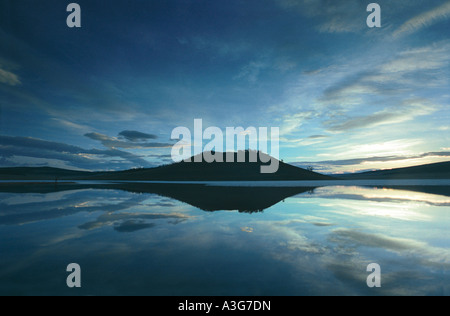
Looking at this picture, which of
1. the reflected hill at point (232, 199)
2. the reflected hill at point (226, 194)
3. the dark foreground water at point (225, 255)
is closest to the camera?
the dark foreground water at point (225, 255)

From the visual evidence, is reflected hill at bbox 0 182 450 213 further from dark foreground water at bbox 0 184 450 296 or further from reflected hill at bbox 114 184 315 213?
dark foreground water at bbox 0 184 450 296

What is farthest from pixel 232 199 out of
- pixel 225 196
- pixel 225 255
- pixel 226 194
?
pixel 225 255

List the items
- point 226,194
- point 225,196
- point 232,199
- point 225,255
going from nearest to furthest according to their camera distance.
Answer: point 225,255, point 232,199, point 225,196, point 226,194

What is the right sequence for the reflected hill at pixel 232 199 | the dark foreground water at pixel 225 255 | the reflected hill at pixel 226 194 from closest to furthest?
the dark foreground water at pixel 225 255 → the reflected hill at pixel 232 199 → the reflected hill at pixel 226 194

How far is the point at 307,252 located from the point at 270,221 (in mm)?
5286

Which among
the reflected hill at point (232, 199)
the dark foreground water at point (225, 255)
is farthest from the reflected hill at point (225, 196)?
the dark foreground water at point (225, 255)

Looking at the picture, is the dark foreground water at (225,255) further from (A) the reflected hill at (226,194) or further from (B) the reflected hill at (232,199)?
(A) the reflected hill at (226,194)

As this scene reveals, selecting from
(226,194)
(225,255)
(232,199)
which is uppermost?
(225,255)

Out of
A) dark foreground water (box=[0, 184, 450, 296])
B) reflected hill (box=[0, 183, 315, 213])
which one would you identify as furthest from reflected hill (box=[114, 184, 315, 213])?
dark foreground water (box=[0, 184, 450, 296])

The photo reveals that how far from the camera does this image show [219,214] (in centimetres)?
1588

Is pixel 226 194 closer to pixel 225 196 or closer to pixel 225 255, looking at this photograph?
pixel 225 196
